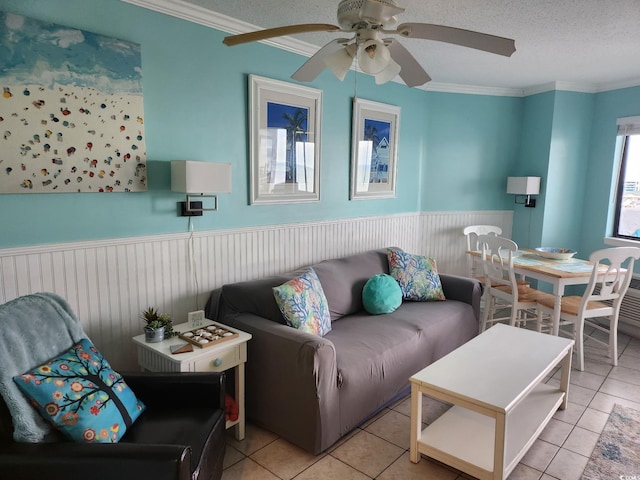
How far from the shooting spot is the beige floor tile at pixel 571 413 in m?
2.68

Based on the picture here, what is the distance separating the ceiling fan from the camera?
159 cm

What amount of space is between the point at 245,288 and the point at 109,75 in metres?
1.44

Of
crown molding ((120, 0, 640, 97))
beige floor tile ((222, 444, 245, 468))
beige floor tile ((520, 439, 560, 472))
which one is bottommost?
beige floor tile ((222, 444, 245, 468))

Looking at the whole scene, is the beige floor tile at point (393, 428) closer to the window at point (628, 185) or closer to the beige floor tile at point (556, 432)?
A: the beige floor tile at point (556, 432)

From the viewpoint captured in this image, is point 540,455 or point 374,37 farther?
point 540,455

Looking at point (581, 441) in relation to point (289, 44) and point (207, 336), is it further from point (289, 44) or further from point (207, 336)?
point (289, 44)

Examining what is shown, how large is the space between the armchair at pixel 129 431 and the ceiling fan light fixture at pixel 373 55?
1.54 m

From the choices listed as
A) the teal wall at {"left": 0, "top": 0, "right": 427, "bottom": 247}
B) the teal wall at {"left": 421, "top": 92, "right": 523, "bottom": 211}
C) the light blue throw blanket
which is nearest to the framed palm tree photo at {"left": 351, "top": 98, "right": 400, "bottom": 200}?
the teal wall at {"left": 0, "top": 0, "right": 427, "bottom": 247}

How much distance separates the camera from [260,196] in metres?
3.11

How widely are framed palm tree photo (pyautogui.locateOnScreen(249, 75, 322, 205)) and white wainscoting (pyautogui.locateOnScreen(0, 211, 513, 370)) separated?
0.90 feet

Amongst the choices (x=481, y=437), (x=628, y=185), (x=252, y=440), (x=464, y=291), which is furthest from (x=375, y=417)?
(x=628, y=185)

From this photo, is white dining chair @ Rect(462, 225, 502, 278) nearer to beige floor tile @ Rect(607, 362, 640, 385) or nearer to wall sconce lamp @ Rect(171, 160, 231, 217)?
beige floor tile @ Rect(607, 362, 640, 385)

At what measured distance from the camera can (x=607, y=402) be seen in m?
2.90

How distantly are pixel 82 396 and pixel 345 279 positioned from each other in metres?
2.03
